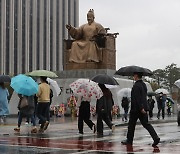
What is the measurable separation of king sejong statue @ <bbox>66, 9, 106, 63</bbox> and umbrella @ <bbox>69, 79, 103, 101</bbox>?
634 inches

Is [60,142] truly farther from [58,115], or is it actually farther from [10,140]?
[58,115]

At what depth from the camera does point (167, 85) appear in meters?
86.4

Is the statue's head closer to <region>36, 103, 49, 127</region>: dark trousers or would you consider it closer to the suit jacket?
<region>36, 103, 49, 127</region>: dark trousers

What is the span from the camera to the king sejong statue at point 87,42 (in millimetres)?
31469

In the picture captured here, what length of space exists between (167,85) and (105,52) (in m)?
56.2

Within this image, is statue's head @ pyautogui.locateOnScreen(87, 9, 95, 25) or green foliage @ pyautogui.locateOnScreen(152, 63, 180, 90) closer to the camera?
statue's head @ pyautogui.locateOnScreen(87, 9, 95, 25)

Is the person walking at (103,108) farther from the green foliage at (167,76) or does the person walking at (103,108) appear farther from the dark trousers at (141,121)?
the green foliage at (167,76)

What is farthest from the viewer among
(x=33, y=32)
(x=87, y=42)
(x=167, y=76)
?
(x=33, y=32)

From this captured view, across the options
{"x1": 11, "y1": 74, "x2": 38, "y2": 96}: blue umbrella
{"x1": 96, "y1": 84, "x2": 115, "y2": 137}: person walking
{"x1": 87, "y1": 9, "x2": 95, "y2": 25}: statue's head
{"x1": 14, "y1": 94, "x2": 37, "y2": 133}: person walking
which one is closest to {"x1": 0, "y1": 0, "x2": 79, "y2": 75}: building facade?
{"x1": 87, "y1": 9, "x2": 95, "y2": 25}: statue's head

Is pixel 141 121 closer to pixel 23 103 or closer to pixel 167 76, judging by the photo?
pixel 23 103

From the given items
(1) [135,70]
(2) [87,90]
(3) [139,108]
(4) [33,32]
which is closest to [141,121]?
(3) [139,108]

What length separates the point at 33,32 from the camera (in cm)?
10688

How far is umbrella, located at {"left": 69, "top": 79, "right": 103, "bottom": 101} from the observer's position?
590 inches

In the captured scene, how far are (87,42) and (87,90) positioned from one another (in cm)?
1656
